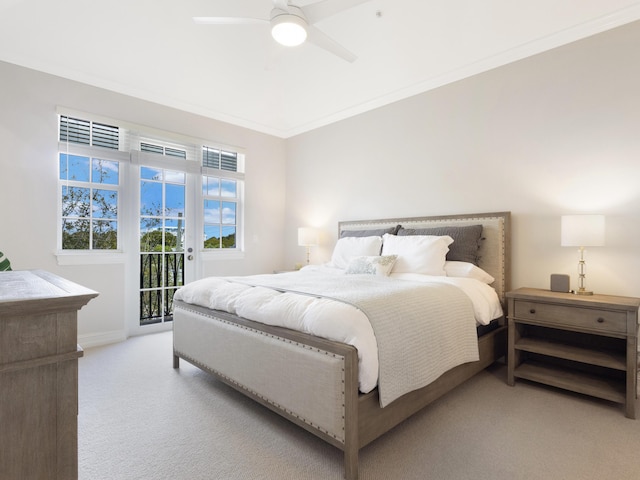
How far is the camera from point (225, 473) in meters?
1.60

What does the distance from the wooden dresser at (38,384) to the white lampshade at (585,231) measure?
2.86m

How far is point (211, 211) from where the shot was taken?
4.52 m

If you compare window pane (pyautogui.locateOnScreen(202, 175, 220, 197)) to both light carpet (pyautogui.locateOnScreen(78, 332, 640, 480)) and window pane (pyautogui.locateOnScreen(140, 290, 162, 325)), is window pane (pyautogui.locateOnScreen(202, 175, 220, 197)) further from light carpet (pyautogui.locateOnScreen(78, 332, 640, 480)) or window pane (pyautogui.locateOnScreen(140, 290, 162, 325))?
light carpet (pyautogui.locateOnScreen(78, 332, 640, 480))

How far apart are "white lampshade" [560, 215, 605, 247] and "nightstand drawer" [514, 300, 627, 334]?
1.52 ft

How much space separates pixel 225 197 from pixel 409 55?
2.84 meters

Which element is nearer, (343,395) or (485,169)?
(343,395)

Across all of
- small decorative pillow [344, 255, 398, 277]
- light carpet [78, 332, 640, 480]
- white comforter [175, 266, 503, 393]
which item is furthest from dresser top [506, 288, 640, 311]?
small decorative pillow [344, 255, 398, 277]

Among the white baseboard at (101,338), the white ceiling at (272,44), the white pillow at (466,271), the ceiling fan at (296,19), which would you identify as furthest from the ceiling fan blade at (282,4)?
the white baseboard at (101,338)

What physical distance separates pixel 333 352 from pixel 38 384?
1076 millimetres

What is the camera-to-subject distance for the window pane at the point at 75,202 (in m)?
3.44

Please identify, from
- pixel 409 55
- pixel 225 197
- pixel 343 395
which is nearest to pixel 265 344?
pixel 343 395

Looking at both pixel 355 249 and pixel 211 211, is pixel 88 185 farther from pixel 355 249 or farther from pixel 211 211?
pixel 355 249

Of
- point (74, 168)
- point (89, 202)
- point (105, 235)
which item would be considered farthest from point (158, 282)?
point (74, 168)

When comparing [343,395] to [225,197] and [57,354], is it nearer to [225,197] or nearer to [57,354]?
[57,354]
